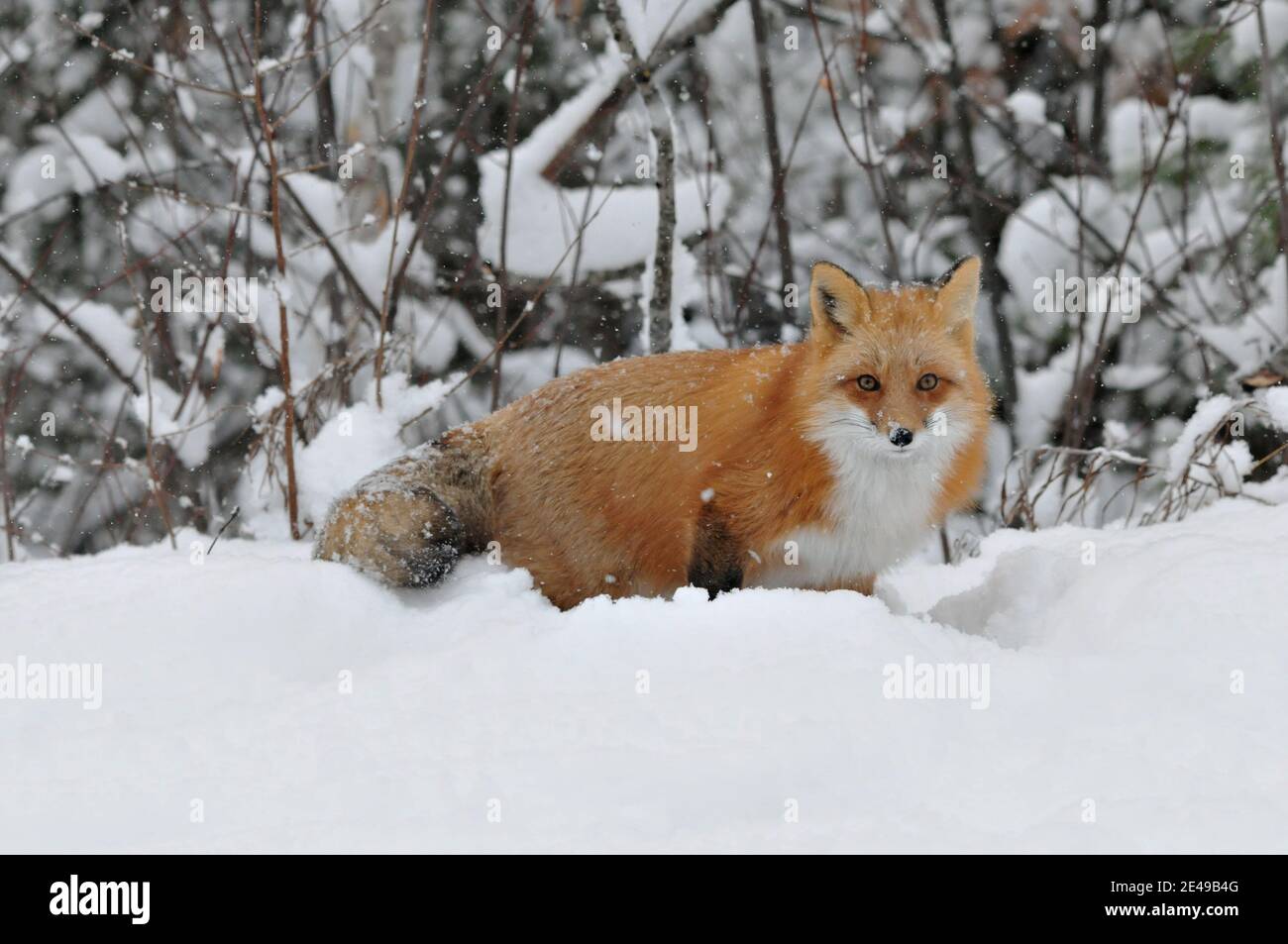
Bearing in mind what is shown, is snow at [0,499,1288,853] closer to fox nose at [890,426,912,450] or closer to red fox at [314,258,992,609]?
red fox at [314,258,992,609]

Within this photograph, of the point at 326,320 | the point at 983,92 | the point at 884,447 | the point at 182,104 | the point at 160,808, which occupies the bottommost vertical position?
the point at 160,808

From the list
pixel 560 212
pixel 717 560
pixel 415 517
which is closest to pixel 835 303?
pixel 717 560

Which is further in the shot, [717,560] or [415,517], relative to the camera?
[415,517]

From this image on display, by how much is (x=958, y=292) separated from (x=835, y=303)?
412 millimetres

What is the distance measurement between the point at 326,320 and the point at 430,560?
4.28 metres

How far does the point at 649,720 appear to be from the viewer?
2420 mm

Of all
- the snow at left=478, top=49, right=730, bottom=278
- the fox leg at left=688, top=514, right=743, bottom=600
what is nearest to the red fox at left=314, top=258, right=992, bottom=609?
the fox leg at left=688, top=514, right=743, bottom=600

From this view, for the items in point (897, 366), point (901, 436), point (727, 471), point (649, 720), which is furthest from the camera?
point (727, 471)

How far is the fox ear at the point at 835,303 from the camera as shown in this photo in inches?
144

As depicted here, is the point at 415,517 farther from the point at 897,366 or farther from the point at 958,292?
the point at 958,292

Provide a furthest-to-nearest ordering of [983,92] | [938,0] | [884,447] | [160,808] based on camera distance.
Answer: [983,92], [938,0], [884,447], [160,808]

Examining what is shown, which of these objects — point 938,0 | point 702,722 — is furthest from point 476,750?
point 938,0

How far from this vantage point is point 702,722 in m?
2.41

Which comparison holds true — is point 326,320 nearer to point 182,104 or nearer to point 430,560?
point 182,104
